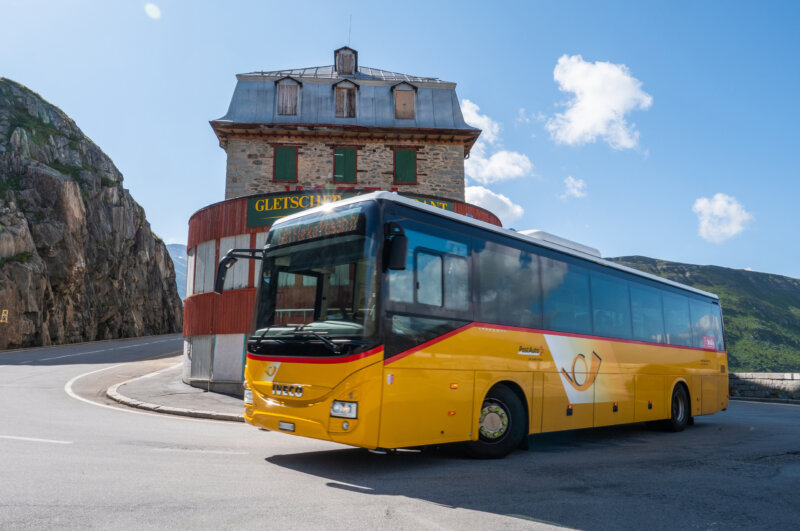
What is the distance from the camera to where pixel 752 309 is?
449 ft

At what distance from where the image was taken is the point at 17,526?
13.3 feet

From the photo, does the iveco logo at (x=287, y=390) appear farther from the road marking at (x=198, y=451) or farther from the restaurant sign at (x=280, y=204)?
the restaurant sign at (x=280, y=204)

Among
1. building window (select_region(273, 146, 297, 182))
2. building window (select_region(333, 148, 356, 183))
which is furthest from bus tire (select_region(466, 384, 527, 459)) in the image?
building window (select_region(273, 146, 297, 182))

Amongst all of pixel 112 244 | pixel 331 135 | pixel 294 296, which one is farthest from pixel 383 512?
pixel 112 244

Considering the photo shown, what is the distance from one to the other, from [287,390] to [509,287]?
3374 millimetres

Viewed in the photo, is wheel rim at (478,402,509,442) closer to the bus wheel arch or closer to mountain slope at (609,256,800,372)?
the bus wheel arch

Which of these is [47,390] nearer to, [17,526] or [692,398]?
[17,526]

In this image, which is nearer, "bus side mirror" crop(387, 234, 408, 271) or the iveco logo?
"bus side mirror" crop(387, 234, 408, 271)

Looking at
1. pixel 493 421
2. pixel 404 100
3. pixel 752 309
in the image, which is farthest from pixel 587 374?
pixel 752 309

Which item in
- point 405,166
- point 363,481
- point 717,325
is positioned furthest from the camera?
point 405,166

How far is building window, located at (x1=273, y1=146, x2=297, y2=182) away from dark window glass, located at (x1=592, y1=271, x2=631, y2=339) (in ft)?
58.7

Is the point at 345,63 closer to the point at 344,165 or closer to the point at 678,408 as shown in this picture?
the point at 344,165

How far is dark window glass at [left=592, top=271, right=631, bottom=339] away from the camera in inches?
388

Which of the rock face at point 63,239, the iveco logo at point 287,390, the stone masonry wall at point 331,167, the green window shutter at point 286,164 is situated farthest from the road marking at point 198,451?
the rock face at point 63,239
